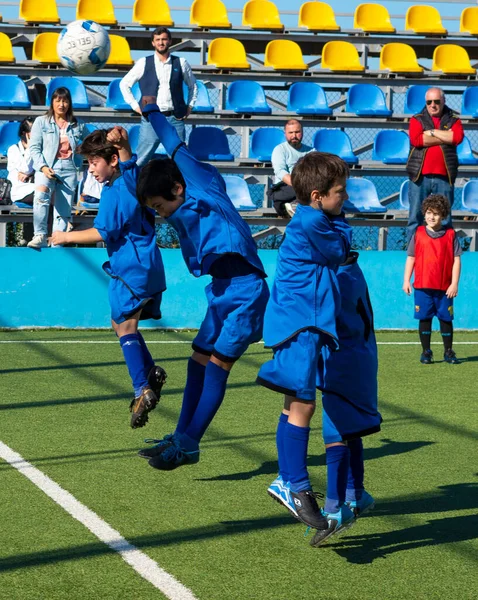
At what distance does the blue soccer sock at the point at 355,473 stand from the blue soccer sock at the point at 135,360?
5.51ft

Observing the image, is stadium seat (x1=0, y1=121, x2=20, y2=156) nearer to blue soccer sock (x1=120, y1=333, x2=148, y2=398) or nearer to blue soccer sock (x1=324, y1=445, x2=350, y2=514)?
blue soccer sock (x1=120, y1=333, x2=148, y2=398)

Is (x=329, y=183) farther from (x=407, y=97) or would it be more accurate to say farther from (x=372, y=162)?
(x=407, y=97)

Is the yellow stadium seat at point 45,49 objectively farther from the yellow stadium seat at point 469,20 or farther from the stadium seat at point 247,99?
the yellow stadium seat at point 469,20

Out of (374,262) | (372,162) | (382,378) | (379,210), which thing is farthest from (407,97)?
(382,378)

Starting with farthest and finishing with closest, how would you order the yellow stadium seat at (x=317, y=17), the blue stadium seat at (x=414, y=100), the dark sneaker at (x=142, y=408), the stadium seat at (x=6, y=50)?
the yellow stadium seat at (x=317, y=17) → the blue stadium seat at (x=414, y=100) → the stadium seat at (x=6, y=50) → the dark sneaker at (x=142, y=408)

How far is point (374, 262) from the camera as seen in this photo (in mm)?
11328

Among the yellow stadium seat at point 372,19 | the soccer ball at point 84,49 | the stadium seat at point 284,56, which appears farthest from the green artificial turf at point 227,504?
the yellow stadium seat at point 372,19

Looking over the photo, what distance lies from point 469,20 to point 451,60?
Result: 1521 millimetres

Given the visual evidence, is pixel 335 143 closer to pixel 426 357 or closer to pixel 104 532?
pixel 426 357

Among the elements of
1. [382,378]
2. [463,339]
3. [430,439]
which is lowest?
[463,339]

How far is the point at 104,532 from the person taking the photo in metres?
3.98

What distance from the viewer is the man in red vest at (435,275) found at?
9008 mm

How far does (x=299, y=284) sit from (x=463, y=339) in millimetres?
7397

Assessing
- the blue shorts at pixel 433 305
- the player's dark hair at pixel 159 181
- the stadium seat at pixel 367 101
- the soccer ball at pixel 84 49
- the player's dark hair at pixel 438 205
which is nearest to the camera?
the player's dark hair at pixel 159 181
